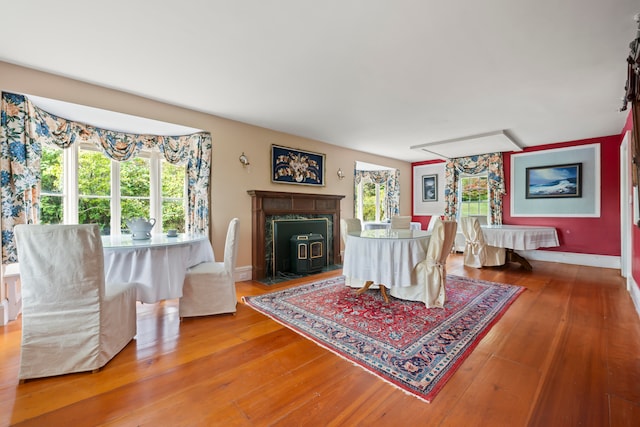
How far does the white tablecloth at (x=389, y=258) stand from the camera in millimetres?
2932

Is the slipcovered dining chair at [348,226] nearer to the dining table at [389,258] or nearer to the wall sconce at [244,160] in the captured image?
the dining table at [389,258]

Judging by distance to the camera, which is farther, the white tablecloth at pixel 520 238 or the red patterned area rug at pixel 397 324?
the white tablecloth at pixel 520 238

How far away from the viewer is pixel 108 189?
362 cm

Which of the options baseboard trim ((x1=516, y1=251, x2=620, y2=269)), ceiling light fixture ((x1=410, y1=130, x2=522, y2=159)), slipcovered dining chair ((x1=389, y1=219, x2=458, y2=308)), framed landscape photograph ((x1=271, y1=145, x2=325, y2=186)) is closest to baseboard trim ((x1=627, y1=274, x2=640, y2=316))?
baseboard trim ((x1=516, y1=251, x2=620, y2=269))

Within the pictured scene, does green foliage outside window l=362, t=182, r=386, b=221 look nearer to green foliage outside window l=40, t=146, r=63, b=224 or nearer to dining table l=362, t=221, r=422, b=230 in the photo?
dining table l=362, t=221, r=422, b=230

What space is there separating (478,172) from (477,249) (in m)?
2.46

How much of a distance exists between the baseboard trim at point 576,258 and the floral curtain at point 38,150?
6404 millimetres

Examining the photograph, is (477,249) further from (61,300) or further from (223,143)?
(61,300)

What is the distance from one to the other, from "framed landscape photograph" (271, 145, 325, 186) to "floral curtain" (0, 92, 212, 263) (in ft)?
3.71

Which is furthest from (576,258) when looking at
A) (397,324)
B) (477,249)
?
(397,324)

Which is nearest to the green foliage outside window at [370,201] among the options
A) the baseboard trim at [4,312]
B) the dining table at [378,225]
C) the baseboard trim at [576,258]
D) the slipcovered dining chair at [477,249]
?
the dining table at [378,225]

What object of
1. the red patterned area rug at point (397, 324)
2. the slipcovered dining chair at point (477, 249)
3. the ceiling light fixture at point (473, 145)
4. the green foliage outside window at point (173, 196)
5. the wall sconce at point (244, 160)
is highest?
the ceiling light fixture at point (473, 145)

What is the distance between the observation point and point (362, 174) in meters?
7.42

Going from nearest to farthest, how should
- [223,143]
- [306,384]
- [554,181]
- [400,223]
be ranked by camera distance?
[306,384] < [223,143] < [400,223] < [554,181]
